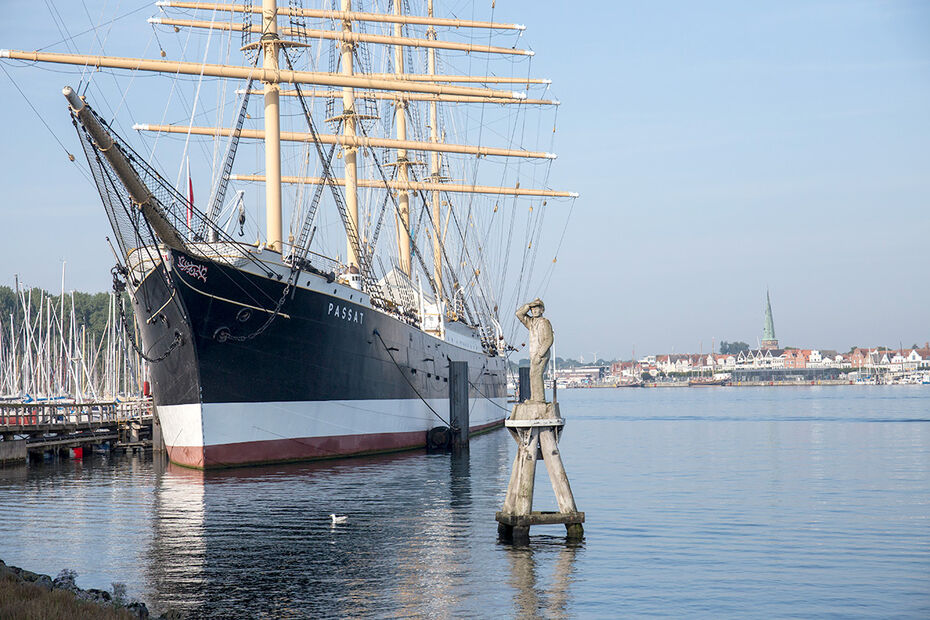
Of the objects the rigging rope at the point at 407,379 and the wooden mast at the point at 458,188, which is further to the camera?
the wooden mast at the point at 458,188

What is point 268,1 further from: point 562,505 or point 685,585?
point 685,585

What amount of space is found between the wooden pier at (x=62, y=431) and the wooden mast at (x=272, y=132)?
38.0 ft

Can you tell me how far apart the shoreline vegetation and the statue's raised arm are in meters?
7.28

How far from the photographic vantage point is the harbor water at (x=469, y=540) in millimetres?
13047

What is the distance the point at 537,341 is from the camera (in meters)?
17.0

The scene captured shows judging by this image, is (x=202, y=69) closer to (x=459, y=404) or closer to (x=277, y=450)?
(x=277, y=450)

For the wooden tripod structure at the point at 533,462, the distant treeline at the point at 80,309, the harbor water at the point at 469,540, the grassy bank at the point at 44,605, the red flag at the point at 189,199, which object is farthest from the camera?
the distant treeline at the point at 80,309

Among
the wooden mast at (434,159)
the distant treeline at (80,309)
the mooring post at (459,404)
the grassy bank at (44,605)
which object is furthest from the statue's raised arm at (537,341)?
the distant treeline at (80,309)

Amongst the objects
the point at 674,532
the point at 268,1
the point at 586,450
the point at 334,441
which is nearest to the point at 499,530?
the point at 674,532

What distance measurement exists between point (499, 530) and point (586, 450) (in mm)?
27076

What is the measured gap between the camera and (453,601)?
12812 millimetres

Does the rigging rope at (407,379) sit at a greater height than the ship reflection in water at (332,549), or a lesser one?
greater

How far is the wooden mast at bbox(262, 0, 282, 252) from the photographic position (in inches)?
1273

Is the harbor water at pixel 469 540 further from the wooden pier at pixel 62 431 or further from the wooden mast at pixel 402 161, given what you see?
the wooden mast at pixel 402 161
